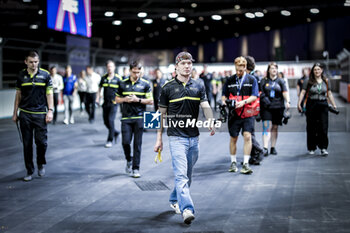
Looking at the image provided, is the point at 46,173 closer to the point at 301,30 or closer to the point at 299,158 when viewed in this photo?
the point at 299,158

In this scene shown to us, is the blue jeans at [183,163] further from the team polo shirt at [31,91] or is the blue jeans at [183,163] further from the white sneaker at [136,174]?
the team polo shirt at [31,91]

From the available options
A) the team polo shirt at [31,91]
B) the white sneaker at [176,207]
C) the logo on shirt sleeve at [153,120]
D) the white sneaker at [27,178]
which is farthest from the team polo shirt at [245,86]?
the white sneaker at [27,178]

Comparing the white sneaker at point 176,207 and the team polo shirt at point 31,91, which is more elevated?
the team polo shirt at point 31,91

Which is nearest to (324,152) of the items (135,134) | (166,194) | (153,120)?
(135,134)

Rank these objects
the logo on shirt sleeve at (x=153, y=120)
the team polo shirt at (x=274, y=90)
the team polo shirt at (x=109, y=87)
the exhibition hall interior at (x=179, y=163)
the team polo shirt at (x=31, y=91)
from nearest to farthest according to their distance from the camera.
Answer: the exhibition hall interior at (x=179, y=163) < the logo on shirt sleeve at (x=153, y=120) < the team polo shirt at (x=31, y=91) < the team polo shirt at (x=274, y=90) < the team polo shirt at (x=109, y=87)

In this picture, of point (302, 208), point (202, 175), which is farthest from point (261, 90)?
point (302, 208)

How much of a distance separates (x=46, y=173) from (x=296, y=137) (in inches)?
276

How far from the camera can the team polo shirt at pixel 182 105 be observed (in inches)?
215

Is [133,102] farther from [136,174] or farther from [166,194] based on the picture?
[166,194]

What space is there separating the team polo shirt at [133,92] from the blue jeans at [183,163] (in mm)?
2758

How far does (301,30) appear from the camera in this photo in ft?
156

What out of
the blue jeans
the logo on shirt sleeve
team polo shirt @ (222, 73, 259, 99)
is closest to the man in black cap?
team polo shirt @ (222, 73, 259, 99)

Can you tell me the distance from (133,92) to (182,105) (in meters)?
2.87

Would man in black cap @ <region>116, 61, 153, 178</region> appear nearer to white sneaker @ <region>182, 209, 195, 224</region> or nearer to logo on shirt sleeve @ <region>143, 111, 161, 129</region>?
logo on shirt sleeve @ <region>143, 111, 161, 129</region>
